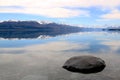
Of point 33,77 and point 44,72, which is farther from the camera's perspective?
point 44,72

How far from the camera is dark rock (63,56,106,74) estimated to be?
79.9ft

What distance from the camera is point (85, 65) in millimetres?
24781

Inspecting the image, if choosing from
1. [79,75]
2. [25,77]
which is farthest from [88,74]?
[25,77]

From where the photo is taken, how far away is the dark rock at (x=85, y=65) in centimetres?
2434

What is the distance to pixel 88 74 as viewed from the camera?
22.9m

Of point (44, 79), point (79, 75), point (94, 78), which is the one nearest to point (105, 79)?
point (94, 78)

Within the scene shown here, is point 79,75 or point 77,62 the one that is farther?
point 77,62

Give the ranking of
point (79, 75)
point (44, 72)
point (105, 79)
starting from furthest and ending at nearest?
point (44, 72)
point (79, 75)
point (105, 79)

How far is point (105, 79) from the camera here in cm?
2094

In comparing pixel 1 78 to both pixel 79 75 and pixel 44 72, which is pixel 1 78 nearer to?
pixel 44 72

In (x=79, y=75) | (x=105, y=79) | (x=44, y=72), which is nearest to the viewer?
(x=105, y=79)

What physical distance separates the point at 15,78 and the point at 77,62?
7.89 meters

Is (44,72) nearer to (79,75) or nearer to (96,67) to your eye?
(79,75)

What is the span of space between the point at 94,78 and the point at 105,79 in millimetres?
1107
